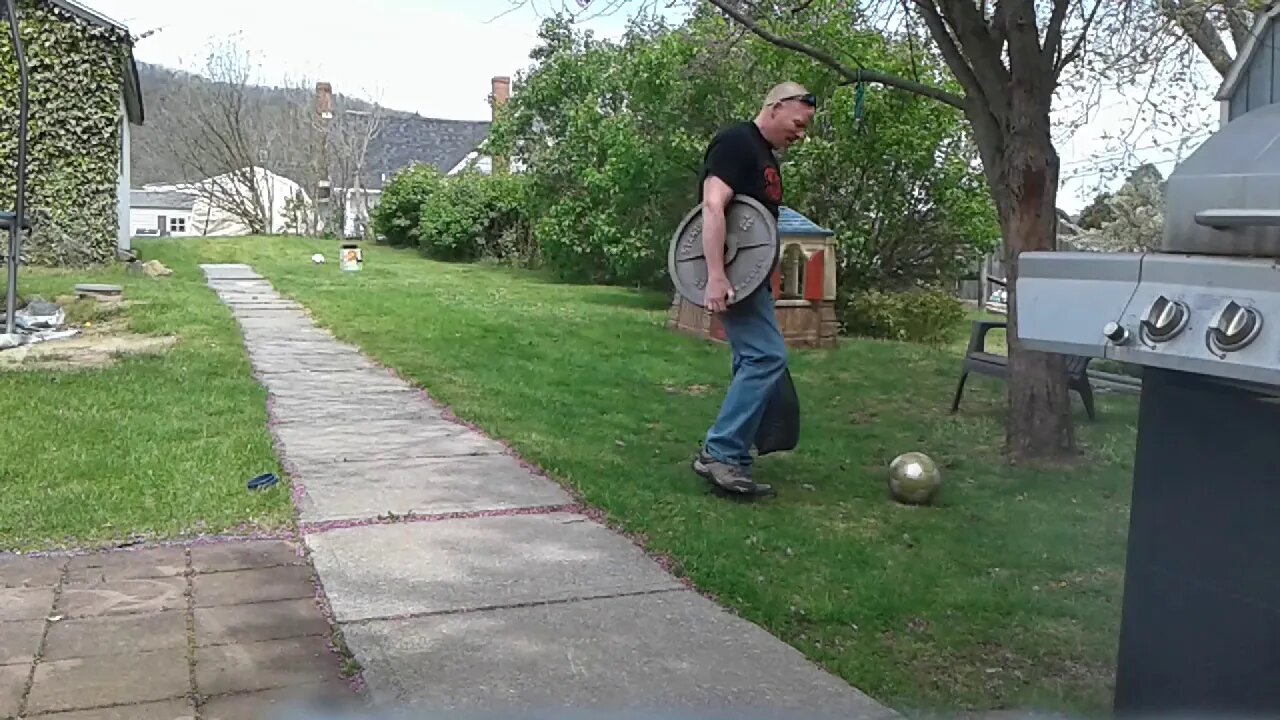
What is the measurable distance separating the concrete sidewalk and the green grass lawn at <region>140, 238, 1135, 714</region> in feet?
0.58

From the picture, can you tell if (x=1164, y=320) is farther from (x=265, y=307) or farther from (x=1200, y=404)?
(x=265, y=307)

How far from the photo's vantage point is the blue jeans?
4.89m

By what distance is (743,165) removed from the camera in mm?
4887

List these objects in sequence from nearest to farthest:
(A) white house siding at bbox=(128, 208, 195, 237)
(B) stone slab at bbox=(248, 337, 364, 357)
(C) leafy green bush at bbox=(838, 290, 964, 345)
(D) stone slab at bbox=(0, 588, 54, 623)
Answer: (D) stone slab at bbox=(0, 588, 54, 623), (B) stone slab at bbox=(248, 337, 364, 357), (C) leafy green bush at bbox=(838, 290, 964, 345), (A) white house siding at bbox=(128, 208, 195, 237)

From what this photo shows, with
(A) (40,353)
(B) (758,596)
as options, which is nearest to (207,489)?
(B) (758,596)

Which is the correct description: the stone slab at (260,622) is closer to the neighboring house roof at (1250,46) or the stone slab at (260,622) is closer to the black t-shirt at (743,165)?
the black t-shirt at (743,165)

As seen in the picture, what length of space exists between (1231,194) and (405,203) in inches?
1025

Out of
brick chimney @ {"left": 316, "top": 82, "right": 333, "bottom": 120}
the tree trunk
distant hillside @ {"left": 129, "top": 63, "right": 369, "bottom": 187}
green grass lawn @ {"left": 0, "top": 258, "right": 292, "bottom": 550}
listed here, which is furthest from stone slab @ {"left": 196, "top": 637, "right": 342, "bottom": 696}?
brick chimney @ {"left": 316, "top": 82, "right": 333, "bottom": 120}

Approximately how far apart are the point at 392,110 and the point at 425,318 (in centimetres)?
3243

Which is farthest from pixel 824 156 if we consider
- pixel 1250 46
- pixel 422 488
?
pixel 422 488

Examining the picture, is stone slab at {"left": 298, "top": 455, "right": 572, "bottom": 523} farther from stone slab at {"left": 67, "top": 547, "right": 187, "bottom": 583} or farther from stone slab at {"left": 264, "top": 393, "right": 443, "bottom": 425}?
stone slab at {"left": 264, "top": 393, "right": 443, "bottom": 425}

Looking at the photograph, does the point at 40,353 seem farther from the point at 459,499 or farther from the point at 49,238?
the point at 49,238

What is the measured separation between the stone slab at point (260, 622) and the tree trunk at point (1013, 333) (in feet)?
11.5

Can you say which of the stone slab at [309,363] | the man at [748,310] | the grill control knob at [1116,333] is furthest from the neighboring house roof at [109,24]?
the grill control knob at [1116,333]
